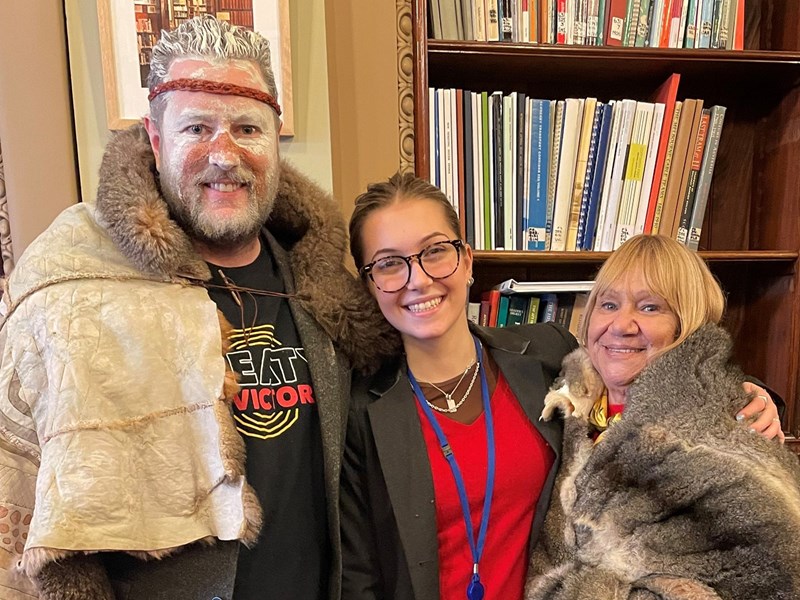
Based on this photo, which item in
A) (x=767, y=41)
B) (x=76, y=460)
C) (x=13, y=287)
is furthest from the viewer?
(x=767, y=41)

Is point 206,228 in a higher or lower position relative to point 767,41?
lower

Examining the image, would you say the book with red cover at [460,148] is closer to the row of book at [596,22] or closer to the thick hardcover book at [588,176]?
the row of book at [596,22]

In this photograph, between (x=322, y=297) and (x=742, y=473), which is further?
(x=322, y=297)

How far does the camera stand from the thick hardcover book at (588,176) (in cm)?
158

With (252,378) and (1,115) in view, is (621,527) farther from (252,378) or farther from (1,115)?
(1,115)

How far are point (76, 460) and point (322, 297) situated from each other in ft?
1.65

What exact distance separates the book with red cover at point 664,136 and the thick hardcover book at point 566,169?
0.23m

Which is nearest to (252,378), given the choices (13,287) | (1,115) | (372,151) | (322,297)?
(322,297)

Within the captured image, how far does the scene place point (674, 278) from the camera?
1082mm

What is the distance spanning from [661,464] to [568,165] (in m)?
0.91

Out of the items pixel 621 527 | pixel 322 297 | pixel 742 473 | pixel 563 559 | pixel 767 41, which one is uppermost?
pixel 767 41

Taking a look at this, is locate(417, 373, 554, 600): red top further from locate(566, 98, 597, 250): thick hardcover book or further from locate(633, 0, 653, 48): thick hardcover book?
locate(633, 0, 653, 48): thick hardcover book

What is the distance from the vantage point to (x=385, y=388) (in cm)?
117

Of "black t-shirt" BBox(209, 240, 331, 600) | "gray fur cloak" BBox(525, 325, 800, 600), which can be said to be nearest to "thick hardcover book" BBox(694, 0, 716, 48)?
"gray fur cloak" BBox(525, 325, 800, 600)
